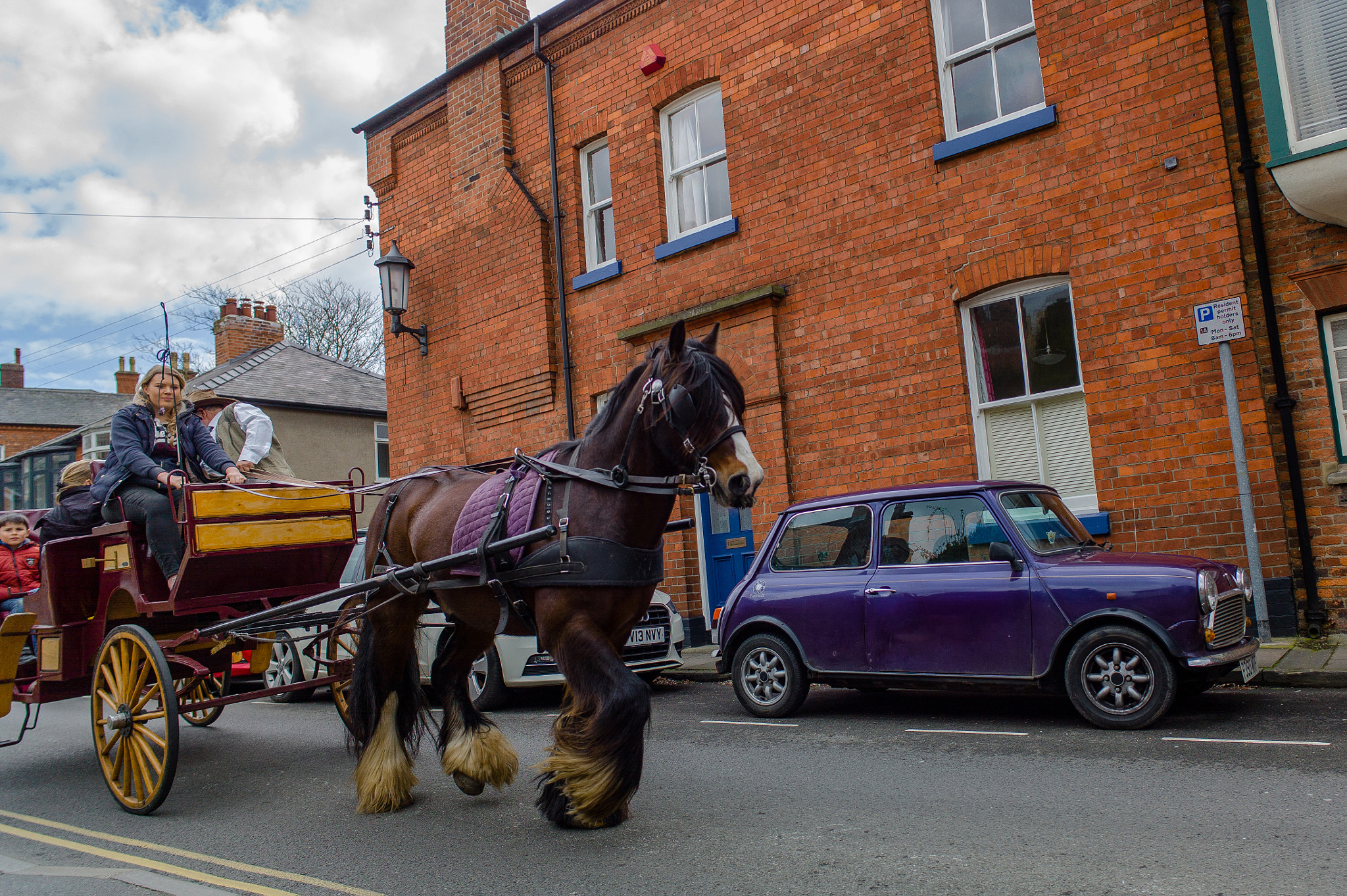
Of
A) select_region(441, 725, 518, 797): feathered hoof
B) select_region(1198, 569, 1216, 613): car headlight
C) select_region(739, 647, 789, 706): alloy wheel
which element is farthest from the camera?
select_region(739, 647, 789, 706): alloy wheel

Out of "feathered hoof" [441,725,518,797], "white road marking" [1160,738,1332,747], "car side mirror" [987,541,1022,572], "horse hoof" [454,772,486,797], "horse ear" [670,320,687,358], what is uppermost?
"horse ear" [670,320,687,358]

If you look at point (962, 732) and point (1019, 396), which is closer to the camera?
point (962, 732)

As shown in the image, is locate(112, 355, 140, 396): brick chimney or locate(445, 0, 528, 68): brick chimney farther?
locate(112, 355, 140, 396): brick chimney

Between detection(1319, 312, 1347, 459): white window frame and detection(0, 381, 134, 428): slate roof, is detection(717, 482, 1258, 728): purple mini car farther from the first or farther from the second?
detection(0, 381, 134, 428): slate roof

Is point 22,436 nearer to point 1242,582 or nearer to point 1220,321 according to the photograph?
point 1220,321

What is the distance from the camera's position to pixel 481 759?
16.2 feet

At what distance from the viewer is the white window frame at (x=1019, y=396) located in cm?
897

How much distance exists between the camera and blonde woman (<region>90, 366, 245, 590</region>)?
5531 millimetres

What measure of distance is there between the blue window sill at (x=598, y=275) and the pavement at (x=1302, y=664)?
8398 millimetres

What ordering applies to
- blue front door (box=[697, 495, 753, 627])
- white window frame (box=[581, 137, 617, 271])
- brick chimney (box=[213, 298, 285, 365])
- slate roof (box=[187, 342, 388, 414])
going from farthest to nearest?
1. brick chimney (box=[213, 298, 285, 365])
2. slate roof (box=[187, 342, 388, 414])
3. white window frame (box=[581, 137, 617, 271])
4. blue front door (box=[697, 495, 753, 627])

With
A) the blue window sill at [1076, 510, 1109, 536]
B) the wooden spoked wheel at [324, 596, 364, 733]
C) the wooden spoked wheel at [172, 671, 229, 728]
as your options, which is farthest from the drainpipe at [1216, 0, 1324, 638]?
the wooden spoked wheel at [172, 671, 229, 728]

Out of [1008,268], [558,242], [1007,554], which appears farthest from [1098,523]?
[558,242]

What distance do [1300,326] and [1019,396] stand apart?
241cm

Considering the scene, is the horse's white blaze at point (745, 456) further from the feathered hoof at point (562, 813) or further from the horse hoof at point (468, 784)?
the horse hoof at point (468, 784)
